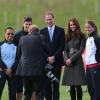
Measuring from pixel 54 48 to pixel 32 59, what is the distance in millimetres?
1392

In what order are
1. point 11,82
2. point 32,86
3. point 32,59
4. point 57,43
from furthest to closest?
point 57,43 → point 11,82 → point 32,86 → point 32,59

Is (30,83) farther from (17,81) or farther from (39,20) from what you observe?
(39,20)

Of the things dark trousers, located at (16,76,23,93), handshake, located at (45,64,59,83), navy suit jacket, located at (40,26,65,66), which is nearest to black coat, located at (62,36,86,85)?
navy suit jacket, located at (40,26,65,66)

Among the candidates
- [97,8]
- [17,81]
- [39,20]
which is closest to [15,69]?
[17,81]

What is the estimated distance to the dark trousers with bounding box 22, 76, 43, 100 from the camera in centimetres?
1320

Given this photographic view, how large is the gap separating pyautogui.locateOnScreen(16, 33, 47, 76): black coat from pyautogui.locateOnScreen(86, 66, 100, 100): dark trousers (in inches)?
46.9

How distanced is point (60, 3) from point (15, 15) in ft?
13.2

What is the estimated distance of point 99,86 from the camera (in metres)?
13.7

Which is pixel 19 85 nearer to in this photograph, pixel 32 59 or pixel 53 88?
pixel 53 88

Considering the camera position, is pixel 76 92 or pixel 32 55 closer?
pixel 32 55

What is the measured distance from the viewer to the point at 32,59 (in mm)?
13086

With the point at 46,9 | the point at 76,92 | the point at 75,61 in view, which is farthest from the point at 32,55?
the point at 46,9

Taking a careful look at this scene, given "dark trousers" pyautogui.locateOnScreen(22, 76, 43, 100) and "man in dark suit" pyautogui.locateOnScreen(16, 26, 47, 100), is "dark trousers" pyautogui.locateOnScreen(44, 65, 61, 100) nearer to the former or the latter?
"dark trousers" pyautogui.locateOnScreen(22, 76, 43, 100)

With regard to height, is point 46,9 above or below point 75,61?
above
